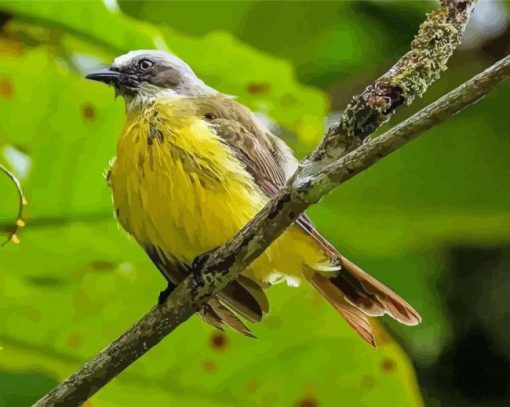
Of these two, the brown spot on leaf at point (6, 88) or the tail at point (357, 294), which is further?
the brown spot on leaf at point (6, 88)

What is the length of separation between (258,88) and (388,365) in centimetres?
24

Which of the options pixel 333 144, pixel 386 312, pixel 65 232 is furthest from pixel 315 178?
pixel 65 232

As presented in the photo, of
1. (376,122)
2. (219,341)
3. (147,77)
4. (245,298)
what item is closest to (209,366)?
(219,341)

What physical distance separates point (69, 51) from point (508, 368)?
47cm

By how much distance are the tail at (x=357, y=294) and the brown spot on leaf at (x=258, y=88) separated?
183mm

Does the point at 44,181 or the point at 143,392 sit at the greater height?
the point at 44,181

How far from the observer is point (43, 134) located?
2.40 feet

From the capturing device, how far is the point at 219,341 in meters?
0.74

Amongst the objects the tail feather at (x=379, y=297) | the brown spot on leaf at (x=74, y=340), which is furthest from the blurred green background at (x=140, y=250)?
the tail feather at (x=379, y=297)

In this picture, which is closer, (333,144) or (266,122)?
(333,144)

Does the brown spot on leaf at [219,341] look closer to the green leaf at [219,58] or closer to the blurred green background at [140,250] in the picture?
the blurred green background at [140,250]

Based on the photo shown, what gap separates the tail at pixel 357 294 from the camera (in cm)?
61

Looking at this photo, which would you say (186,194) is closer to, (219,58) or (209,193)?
(209,193)

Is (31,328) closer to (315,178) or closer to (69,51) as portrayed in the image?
(69,51)
